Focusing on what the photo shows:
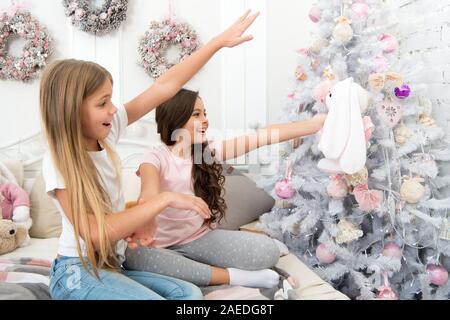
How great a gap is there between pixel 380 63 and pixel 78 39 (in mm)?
1372

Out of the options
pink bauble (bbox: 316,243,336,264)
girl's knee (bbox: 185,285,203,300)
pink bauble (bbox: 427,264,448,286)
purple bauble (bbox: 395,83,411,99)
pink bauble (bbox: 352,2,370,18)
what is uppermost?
pink bauble (bbox: 352,2,370,18)

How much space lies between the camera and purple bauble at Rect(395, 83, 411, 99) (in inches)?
64.2

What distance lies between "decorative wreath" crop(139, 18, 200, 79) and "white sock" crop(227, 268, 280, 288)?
3.88ft

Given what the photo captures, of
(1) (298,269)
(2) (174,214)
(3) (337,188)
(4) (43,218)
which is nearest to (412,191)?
(3) (337,188)

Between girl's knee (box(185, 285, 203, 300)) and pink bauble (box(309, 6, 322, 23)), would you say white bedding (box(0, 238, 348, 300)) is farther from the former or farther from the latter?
pink bauble (box(309, 6, 322, 23))

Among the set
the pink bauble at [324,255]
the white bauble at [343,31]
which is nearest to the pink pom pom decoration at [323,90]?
the white bauble at [343,31]

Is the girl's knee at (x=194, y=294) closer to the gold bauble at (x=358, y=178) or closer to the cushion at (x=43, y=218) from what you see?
the gold bauble at (x=358, y=178)

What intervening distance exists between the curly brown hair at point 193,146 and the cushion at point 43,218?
732 millimetres

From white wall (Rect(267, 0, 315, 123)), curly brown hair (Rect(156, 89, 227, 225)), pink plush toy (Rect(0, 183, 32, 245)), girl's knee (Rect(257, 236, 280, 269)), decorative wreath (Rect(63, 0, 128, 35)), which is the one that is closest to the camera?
girl's knee (Rect(257, 236, 280, 269))

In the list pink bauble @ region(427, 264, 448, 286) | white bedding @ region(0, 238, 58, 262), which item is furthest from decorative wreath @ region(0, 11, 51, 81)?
pink bauble @ region(427, 264, 448, 286)

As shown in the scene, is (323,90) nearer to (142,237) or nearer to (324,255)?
(324,255)

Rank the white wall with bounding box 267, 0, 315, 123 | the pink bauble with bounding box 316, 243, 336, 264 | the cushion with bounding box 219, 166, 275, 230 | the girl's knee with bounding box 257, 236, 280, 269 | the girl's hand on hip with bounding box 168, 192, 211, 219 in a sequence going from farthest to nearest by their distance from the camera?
1. the white wall with bounding box 267, 0, 315, 123
2. the cushion with bounding box 219, 166, 275, 230
3. the pink bauble with bounding box 316, 243, 336, 264
4. the girl's knee with bounding box 257, 236, 280, 269
5. the girl's hand on hip with bounding box 168, 192, 211, 219

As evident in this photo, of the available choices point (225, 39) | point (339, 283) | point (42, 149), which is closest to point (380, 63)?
point (225, 39)

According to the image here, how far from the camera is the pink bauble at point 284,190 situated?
1.74 meters
